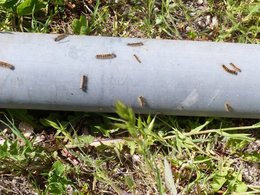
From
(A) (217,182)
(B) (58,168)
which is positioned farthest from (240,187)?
(B) (58,168)

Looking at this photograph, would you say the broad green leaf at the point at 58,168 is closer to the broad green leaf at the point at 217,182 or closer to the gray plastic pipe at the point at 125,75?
the gray plastic pipe at the point at 125,75

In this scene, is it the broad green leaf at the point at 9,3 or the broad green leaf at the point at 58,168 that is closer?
the broad green leaf at the point at 58,168

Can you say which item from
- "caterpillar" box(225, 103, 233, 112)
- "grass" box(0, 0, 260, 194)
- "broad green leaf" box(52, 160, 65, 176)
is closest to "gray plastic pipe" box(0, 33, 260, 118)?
"caterpillar" box(225, 103, 233, 112)

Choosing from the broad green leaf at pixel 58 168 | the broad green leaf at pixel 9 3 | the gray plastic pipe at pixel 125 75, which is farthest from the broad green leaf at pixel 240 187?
the broad green leaf at pixel 9 3

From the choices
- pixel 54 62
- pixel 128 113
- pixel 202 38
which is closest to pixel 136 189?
pixel 54 62

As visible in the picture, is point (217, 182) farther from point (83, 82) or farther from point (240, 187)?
point (83, 82)

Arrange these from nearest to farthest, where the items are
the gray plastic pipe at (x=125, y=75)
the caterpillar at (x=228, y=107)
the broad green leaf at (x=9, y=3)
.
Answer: the gray plastic pipe at (x=125, y=75) < the caterpillar at (x=228, y=107) < the broad green leaf at (x=9, y=3)

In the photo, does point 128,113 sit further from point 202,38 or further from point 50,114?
point 202,38
